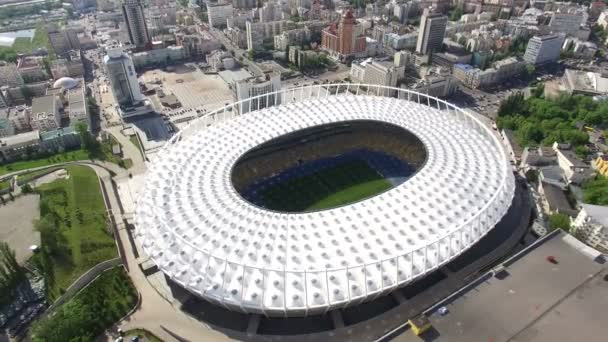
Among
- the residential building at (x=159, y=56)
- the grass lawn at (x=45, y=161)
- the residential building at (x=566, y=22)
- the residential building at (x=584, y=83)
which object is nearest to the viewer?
the grass lawn at (x=45, y=161)

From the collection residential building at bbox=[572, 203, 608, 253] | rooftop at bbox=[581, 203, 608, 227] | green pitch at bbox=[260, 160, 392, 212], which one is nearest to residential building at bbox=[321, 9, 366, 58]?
green pitch at bbox=[260, 160, 392, 212]


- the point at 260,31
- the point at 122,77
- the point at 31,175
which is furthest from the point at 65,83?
the point at 260,31

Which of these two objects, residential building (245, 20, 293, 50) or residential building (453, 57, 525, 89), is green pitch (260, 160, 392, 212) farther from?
residential building (245, 20, 293, 50)

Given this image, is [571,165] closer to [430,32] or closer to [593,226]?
[593,226]

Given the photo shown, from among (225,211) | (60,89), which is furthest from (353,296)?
(60,89)

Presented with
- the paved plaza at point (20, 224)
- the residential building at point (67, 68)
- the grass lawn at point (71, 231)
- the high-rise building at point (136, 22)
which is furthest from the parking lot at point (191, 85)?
the paved plaza at point (20, 224)

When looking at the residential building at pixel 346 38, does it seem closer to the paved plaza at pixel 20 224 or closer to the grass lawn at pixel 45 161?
the grass lawn at pixel 45 161
